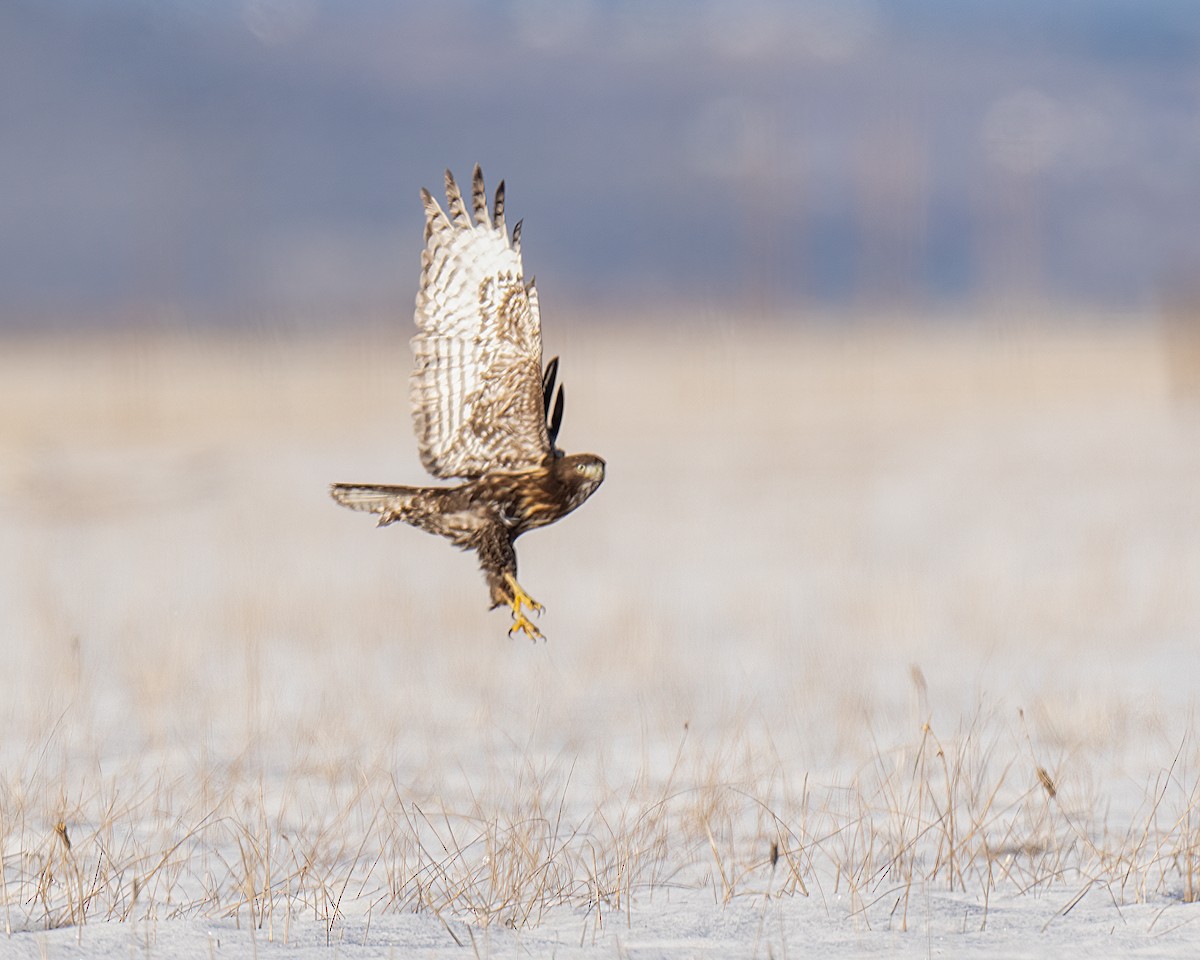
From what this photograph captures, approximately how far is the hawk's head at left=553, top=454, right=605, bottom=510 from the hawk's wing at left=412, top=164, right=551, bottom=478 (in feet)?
0.62

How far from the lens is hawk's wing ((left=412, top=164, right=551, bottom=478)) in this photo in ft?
14.5

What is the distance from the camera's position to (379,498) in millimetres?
4258

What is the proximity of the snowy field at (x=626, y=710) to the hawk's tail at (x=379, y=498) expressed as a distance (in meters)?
1.09

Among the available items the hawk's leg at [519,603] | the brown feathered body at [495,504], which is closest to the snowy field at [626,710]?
the hawk's leg at [519,603]

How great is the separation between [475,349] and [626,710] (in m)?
3.75

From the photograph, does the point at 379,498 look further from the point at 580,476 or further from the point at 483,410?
the point at 580,476

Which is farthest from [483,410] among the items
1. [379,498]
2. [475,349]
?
[379,498]

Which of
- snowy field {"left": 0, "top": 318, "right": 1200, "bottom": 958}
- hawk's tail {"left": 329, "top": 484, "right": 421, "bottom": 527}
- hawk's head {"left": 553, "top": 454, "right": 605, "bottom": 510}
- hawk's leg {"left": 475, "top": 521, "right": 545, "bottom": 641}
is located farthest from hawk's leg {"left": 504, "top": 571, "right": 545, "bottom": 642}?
snowy field {"left": 0, "top": 318, "right": 1200, "bottom": 958}

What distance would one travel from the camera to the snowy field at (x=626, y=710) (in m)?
4.73

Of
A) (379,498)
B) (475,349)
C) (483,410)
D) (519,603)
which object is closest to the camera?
(519,603)

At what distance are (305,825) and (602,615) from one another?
5.59 meters

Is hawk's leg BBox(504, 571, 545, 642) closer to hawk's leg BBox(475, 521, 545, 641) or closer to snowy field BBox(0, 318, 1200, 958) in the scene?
hawk's leg BBox(475, 521, 545, 641)

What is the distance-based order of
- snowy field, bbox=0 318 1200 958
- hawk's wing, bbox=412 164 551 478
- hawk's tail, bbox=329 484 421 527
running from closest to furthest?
1. hawk's tail, bbox=329 484 421 527
2. hawk's wing, bbox=412 164 551 478
3. snowy field, bbox=0 318 1200 958

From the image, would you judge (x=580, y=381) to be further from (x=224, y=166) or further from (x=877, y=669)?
(x=224, y=166)
